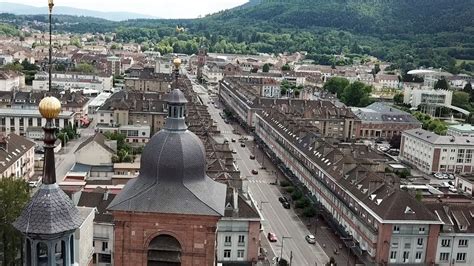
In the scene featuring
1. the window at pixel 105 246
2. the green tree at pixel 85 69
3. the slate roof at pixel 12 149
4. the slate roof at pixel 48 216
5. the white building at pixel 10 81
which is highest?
the slate roof at pixel 48 216

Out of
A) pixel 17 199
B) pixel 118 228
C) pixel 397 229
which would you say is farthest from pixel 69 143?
pixel 118 228

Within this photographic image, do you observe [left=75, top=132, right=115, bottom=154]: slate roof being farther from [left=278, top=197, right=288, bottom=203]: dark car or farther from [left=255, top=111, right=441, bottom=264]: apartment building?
[left=255, top=111, right=441, bottom=264]: apartment building

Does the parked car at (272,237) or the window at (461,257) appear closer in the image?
the window at (461,257)

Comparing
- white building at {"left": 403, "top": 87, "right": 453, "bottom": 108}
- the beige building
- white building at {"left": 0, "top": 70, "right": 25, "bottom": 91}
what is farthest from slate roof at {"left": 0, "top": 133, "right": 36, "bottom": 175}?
white building at {"left": 403, "top": 87, "right": 453, "bottom": 108}

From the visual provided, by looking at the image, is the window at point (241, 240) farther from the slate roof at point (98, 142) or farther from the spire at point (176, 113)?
the slate roof at point (98, 142)

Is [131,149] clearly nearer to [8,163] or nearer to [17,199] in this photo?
[8,163]

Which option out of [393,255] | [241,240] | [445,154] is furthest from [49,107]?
[445,154]

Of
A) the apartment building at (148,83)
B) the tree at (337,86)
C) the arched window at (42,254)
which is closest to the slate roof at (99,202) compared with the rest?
the arched window at (42,254)
